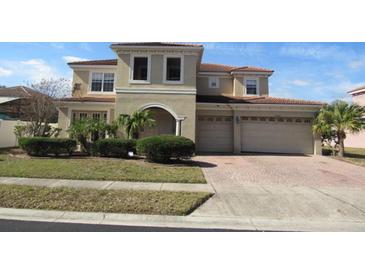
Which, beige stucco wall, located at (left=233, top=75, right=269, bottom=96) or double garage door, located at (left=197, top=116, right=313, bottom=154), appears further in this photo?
beige stucco wall, located at (left=233, top=75, right=269, bottom=96)

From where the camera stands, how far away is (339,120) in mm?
15188

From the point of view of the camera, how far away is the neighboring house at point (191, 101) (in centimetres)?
1525

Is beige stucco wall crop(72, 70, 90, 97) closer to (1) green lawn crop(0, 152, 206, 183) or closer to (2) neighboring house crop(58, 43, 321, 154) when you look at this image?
(2) neighboring house crop(58, 43, 321, 154)

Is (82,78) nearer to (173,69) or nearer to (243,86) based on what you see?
(173,69)

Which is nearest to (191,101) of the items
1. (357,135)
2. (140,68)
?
(140,68)

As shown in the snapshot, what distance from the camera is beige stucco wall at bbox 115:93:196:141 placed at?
49.9 ft

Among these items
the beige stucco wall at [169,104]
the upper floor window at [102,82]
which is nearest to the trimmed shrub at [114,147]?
the beige stucco wall at [169,104]

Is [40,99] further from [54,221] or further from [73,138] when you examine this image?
[54,221]

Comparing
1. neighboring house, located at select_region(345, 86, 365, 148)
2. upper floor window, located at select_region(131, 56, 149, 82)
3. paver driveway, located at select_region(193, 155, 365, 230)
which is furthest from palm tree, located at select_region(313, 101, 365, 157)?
neighboring house, located at select_region(345, 86, 365, 148)

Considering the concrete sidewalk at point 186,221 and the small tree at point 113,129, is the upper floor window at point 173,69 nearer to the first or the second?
the small tree at point 113,129

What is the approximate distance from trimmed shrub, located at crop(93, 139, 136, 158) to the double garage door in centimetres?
580

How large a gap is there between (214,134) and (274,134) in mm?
4257

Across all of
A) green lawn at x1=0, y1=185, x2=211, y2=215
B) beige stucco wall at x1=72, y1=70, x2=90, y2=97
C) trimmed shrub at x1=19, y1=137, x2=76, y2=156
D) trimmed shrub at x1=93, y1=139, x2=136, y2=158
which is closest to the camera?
green lawn at x1=0, y1=185, x2=211, y2=215
